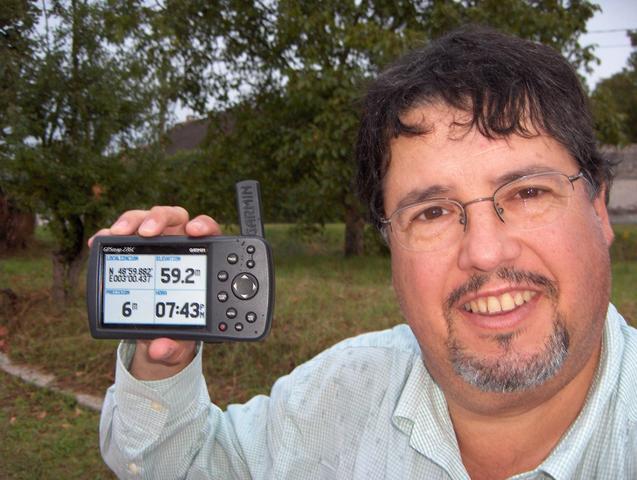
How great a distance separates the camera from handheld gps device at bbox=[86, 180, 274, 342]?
6.14 feet

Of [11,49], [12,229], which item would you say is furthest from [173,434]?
[12,229]

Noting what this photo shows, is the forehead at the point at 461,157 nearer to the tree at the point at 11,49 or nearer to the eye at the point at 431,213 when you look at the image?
the eye at the point at 431,213

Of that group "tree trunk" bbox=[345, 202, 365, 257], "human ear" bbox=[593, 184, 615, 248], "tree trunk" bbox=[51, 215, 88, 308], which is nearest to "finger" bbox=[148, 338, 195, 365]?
"human ear" bbox=[593, 184, 615, 248]

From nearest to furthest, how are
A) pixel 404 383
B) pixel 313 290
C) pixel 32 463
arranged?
pixel 404 383
pixel 32 463
pixel 313 290

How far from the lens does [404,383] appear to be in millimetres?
1960

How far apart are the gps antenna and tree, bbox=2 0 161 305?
529cm

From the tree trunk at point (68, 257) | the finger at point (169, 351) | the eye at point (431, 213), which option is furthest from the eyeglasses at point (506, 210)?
the tree trunk at point (68, 257)

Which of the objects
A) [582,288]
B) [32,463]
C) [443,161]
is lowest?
[32,463]

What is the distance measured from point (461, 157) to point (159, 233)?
2.79 ft

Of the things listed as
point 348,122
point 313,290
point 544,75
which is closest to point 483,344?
point 544,75

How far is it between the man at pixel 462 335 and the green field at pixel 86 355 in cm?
259

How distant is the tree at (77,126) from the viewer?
6586 millimetres

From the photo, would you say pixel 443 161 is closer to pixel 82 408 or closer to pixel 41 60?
pixel 82 408

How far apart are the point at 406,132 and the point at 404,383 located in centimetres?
74
